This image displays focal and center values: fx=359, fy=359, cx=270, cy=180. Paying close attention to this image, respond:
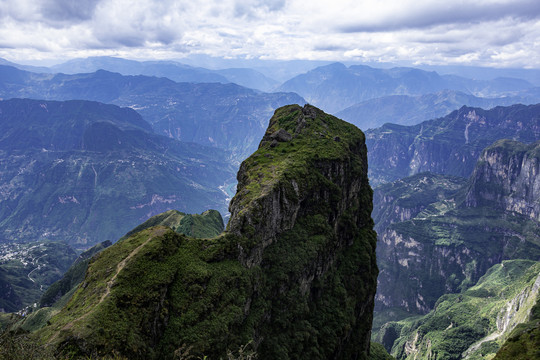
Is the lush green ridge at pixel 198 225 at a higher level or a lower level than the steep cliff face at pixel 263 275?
lower

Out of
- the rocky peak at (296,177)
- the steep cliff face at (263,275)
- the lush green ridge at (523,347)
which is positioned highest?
the rocky peak at (296,177)

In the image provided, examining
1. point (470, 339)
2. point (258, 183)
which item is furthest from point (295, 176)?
point (470, 339)

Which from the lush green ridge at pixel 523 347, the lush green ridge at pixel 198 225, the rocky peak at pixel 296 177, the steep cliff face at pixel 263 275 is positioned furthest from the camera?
the lush green ridge at pixel 198 225

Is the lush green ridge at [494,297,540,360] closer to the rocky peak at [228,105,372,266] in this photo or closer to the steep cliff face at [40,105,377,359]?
the steep cliff face at [40,105,377,359]

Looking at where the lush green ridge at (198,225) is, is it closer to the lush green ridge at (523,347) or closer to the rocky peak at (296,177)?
the rocky peak at (296,177)

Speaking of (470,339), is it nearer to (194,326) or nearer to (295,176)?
(295,176)

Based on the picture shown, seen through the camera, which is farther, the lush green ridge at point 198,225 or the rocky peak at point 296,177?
the lush green ridge at point 198,225

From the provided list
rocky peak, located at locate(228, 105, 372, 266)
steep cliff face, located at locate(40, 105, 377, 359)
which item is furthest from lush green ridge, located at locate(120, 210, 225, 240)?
steep cliff face, located at locate(40, 105, 377, 359)

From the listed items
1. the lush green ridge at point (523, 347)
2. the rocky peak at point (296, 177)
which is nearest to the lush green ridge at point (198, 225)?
the rocky peak at point (296, 177)
